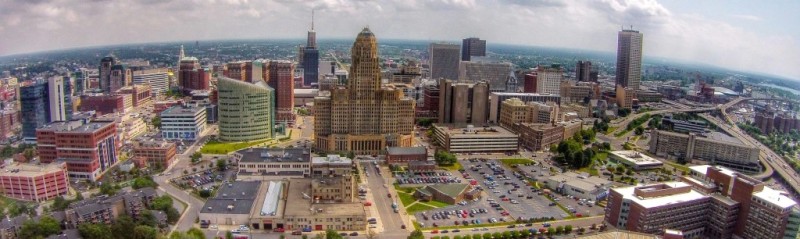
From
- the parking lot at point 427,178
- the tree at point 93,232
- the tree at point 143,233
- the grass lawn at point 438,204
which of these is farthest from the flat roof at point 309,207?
the tree at point 93,232

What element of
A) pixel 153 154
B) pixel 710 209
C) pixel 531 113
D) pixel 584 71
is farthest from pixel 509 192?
pixel 584 71

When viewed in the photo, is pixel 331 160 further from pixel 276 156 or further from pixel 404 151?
pixel 404 151

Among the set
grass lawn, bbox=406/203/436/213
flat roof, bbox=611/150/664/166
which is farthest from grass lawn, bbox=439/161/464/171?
flat roof, bbox=611/150/664/166

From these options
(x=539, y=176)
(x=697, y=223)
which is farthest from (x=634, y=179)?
(x=697, y=223)

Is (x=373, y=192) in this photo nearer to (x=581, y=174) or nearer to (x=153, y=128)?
(x=581, y=174)

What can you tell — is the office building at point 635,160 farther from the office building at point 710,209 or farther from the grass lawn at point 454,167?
the grass lawn at point 454,167

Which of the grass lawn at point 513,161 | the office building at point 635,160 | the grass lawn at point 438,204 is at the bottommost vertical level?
the grass lawn at point 438,204
